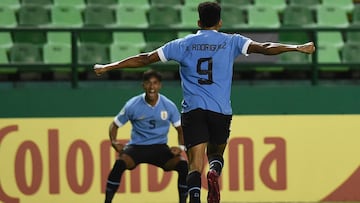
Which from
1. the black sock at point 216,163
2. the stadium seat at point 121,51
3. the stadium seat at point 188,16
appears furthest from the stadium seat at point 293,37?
the black sock at point 216,163

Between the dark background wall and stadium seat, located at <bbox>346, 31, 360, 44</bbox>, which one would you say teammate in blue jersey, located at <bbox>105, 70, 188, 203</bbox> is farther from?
stadium seat, located at <bbox>346, 31, 360, 44</bbox>

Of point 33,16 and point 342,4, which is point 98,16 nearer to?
point 33,16

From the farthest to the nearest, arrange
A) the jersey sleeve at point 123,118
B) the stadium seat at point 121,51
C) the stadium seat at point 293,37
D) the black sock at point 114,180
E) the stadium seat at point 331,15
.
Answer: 1. the stadium seat at point 331,15
2. the stadium seat at point 293,37
3. the stadium seat at point 121,51
4. the jersey sleeve at point 123,118
5. the black sock at point 114,180

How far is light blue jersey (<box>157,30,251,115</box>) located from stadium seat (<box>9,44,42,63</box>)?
16.7 ft

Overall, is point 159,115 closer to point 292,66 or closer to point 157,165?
point 157,165

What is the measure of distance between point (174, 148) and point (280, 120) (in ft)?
5.32

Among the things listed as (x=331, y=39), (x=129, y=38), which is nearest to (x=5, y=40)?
(x=129, y=38)

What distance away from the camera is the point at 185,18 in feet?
48.2

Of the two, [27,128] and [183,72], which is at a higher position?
[183,72]

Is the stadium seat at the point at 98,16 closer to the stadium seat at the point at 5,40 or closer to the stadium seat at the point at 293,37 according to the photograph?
the stadium seat at the point at 5,40

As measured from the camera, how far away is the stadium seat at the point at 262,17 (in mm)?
14805

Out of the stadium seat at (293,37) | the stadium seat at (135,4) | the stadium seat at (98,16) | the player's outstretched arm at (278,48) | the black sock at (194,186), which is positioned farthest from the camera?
the stadium seat at (135,4)

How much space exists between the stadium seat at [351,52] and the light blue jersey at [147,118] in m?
3.49

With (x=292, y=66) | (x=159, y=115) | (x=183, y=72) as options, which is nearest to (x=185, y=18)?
(x=292, y=66)
